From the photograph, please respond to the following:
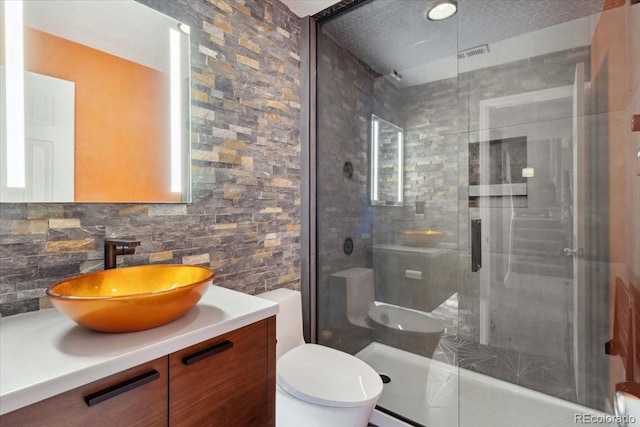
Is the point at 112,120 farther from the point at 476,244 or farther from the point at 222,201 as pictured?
the point at 476,244

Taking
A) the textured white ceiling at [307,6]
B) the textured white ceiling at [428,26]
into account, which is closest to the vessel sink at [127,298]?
the textured white ceiling at [307,6]

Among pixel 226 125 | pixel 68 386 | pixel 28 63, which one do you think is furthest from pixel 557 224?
pixel 28 63

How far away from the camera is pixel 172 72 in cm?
139

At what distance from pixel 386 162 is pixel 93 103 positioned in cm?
166

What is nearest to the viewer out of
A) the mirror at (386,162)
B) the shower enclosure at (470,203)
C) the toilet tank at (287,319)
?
the shower enclosure at (470,203)

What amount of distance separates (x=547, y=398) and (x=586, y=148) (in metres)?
1.33

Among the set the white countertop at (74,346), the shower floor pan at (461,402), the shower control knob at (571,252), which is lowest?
the shower floor pan at (461,402)

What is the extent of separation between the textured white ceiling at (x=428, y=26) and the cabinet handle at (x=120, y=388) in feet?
7.02

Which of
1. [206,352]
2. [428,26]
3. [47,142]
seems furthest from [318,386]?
[428,26]

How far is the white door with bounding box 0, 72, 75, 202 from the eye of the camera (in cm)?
102

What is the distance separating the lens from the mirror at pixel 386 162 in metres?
2.10

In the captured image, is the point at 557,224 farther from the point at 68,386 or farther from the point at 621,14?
the point at 68,386

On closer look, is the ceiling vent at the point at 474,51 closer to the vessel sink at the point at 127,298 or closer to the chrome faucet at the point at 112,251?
the vessel sink at the point at 127,298

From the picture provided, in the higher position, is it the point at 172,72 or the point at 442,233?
the point at 172,72
